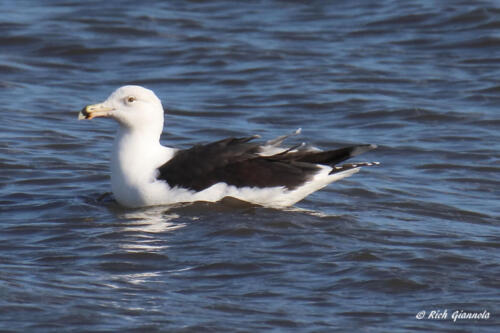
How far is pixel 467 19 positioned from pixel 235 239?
10101 millimetres

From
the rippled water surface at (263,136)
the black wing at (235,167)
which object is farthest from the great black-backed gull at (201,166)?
the rippled water surface at (263,136)

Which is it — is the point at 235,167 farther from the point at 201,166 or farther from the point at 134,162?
the point at 134,162

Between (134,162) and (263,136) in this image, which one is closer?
(134,162)

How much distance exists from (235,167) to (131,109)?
1.00 metres

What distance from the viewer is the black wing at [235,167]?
28.5 ft

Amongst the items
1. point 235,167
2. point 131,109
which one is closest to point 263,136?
point 131,109

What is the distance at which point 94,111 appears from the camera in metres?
8.90

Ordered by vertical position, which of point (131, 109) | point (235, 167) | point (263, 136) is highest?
point (131, 109)

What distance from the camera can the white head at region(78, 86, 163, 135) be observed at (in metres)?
8.94

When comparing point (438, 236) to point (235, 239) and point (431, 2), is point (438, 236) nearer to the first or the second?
point (235, 239)

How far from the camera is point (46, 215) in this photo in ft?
28.7

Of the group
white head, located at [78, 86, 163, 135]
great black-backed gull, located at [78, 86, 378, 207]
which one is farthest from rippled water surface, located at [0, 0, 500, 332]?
white head, located at [78, 86, 163, 135]

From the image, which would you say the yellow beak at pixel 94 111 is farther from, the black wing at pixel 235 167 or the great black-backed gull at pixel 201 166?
the black wing at pixel 235 167

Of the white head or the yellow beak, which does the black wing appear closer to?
the white head
